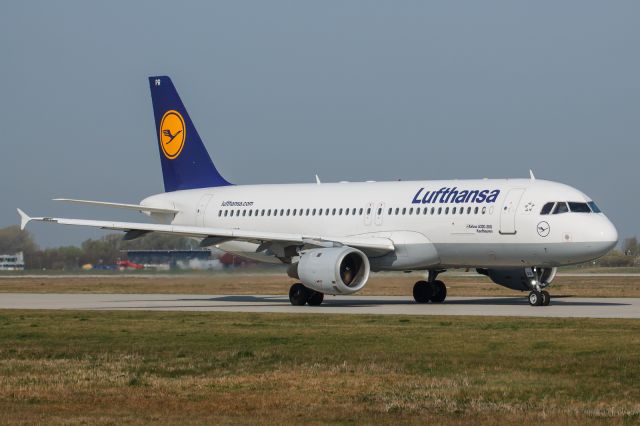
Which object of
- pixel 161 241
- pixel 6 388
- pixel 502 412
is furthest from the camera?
pixel 161 241

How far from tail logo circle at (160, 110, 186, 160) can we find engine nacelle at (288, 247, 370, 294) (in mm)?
11141

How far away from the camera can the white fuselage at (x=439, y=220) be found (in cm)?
3412

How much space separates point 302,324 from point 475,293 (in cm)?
2049

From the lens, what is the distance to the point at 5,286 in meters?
57.4

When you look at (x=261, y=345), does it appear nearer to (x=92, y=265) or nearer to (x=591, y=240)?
(x=591, y=240)

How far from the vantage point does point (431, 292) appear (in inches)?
1553

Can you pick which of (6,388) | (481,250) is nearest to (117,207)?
(481,250)

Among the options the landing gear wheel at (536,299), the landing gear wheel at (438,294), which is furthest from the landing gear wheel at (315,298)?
the landing gear wheel at (536,299)

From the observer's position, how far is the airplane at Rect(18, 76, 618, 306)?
34406mm

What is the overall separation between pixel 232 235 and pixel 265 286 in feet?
57.5

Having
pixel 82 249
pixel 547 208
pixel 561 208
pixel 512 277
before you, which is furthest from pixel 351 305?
pixel 82 249

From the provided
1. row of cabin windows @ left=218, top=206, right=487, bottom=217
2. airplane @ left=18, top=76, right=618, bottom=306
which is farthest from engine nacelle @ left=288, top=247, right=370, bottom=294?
row of cabin windows @ left=218, top=206, right=487, bottom=217

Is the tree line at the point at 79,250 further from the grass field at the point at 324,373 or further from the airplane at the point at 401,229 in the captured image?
the grass field at the point at 324,373

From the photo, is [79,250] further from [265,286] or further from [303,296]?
[303,296]
